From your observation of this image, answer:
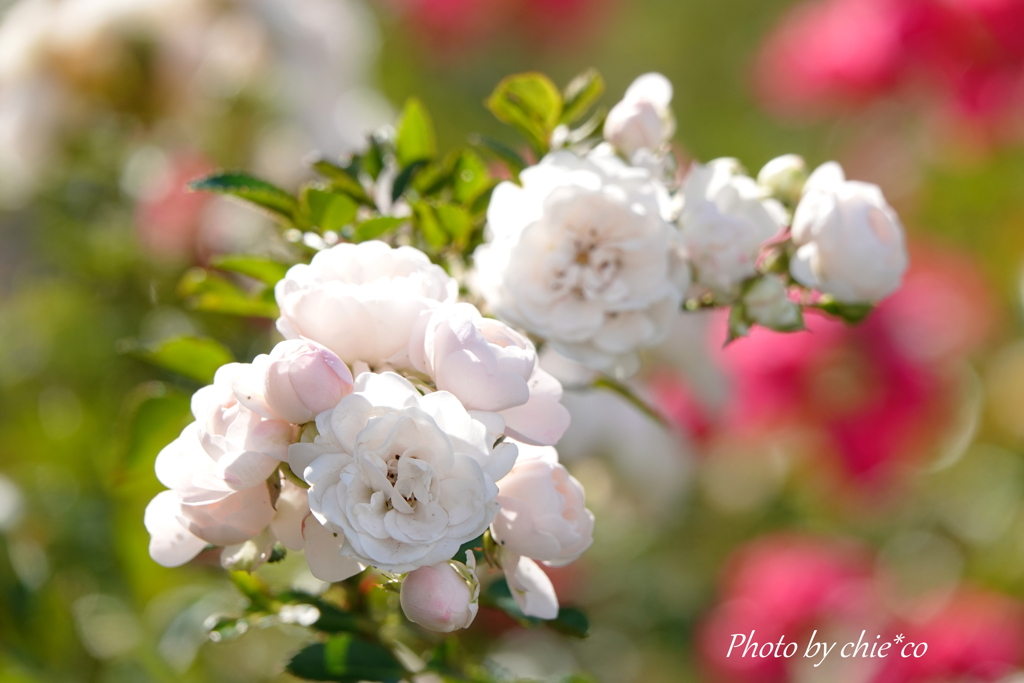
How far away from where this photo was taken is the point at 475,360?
30 cm

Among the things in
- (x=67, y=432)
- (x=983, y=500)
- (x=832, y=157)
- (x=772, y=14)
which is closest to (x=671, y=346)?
(x=983, y=500)

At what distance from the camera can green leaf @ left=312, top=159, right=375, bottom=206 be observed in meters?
0.44

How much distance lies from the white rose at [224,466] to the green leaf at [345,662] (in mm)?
86

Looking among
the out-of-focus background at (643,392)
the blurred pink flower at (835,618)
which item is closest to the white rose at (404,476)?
the out-of-focus background at (643,392)

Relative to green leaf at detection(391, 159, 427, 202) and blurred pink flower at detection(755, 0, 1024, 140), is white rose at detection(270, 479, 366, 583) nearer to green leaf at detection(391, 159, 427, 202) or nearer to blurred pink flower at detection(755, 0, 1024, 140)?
green leaf at detection(391, 159, 427, 202)

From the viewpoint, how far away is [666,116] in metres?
0.44

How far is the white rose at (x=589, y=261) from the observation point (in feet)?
1.28

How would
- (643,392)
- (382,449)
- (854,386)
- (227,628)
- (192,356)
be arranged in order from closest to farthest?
(382,449)
(227,628)
(192,356)
(643,392)
(854,386)

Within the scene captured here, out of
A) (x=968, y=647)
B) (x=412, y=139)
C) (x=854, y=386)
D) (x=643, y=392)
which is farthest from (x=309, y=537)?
(x=854, y=386)

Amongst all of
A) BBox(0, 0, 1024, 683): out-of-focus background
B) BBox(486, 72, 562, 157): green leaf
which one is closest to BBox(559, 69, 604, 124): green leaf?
BBox(486, 72, 562, 157): green leaf

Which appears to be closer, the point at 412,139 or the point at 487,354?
the point at 487,354

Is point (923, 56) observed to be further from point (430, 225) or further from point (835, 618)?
point (430, 225)

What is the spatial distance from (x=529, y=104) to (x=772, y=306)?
0.16 metres

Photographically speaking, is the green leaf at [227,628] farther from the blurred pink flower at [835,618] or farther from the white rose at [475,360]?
the blurred pink flower at [835,618]
